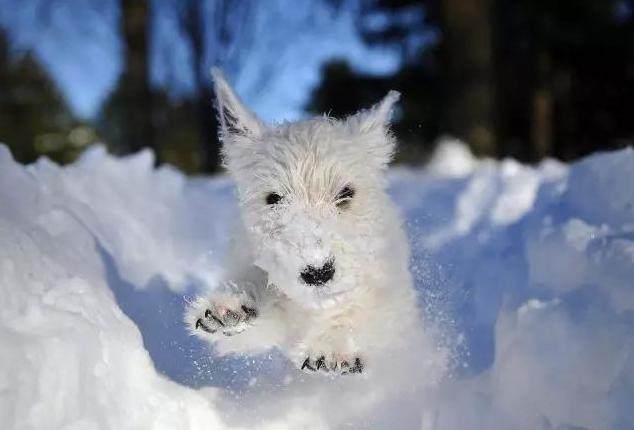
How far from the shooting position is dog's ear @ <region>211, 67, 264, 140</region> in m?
3.60

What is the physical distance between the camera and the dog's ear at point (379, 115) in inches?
144

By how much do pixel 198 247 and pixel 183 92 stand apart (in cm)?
1481

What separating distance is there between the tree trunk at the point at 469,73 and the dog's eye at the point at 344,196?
330 inches

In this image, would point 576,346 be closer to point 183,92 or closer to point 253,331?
point 253,331

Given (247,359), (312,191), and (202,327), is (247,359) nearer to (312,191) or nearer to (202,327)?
(202,327)

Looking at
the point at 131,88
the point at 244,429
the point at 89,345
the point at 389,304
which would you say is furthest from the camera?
the point at 131,88

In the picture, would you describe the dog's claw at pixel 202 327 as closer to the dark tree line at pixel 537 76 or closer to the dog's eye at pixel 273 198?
the dog's eye at pixel 273 198

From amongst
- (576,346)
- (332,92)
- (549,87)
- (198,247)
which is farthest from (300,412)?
(549,87)

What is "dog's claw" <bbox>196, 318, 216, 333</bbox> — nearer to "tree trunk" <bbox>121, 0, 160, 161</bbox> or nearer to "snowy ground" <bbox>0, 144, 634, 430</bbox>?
"snowy ground" <bbox>0, 144, 634, 430</bbox>

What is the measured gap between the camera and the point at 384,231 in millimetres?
3531

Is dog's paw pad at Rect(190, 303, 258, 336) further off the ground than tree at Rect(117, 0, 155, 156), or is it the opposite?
tree at Rect(117, 0, 155, 156)

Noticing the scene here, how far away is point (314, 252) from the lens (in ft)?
9.25

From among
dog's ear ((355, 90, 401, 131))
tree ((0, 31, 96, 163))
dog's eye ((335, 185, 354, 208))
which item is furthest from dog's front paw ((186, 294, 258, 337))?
tree ((0, 31, 96, 163))

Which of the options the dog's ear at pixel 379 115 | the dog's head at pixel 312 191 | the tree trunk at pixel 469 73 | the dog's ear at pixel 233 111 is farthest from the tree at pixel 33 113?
the dog's ear at pixel 379 115
